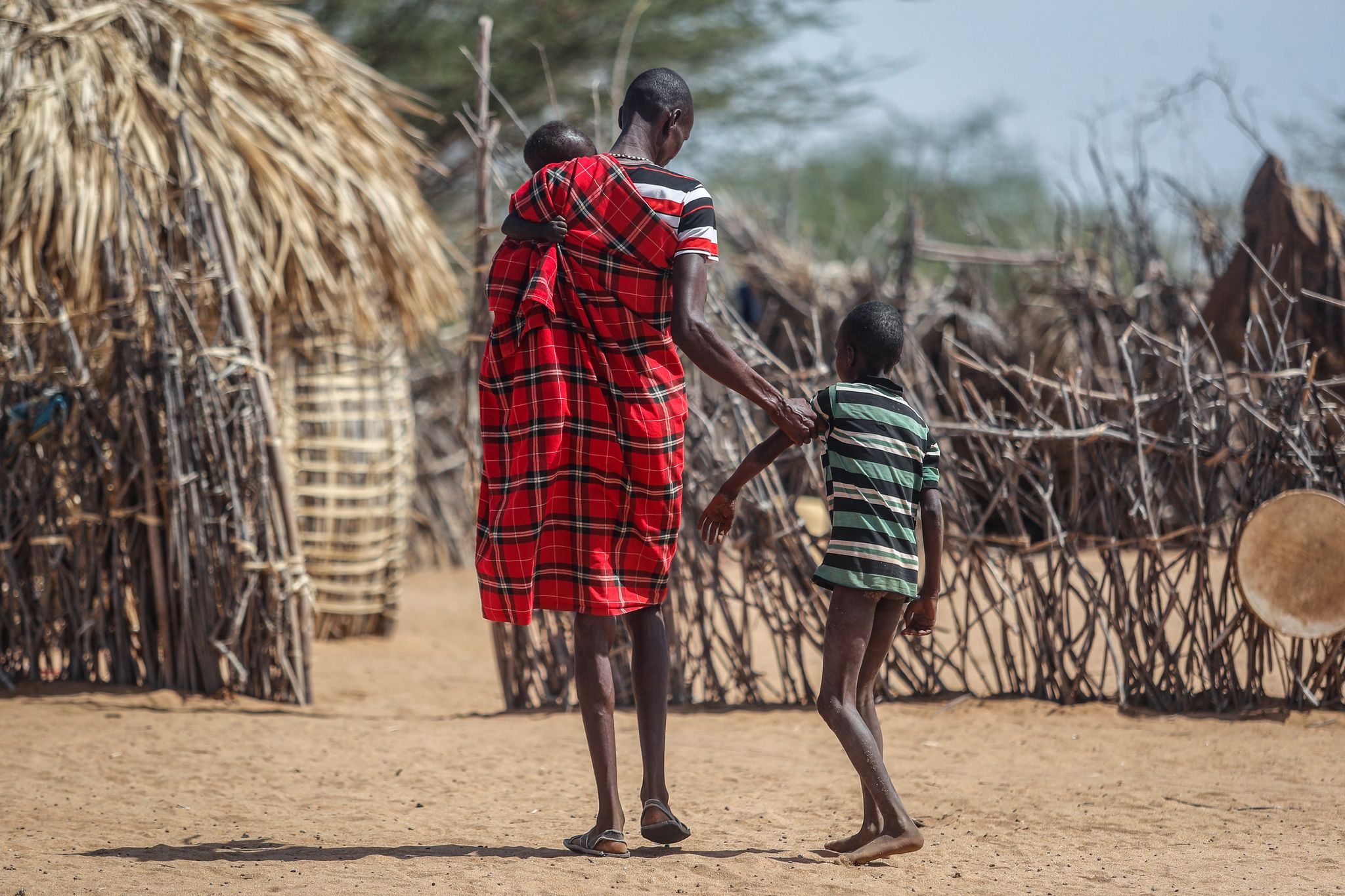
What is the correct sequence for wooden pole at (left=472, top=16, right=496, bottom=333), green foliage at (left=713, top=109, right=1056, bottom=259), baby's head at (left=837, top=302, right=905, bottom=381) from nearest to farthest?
1. baby's head at (left=837, top=302, right=905, bottom=381)
2. wooden pole at (left=472, top=16, right=496, bottom=333)
3. green foliage at (left=713, top=109, right=1056, bottom=259)

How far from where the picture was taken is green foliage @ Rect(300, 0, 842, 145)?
10578 millimetres

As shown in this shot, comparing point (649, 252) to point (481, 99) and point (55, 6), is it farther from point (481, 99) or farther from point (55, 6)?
point (55, 6)

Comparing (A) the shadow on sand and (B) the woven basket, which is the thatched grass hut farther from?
(A) the shadow on sand

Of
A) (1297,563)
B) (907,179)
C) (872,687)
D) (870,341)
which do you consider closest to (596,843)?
(872,687)

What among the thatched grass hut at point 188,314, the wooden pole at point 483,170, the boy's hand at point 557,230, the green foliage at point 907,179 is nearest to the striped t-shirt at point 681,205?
the boy's hand at point 557,230

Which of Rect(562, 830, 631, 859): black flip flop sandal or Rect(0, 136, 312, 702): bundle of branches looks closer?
Rect(562, 830, 631, 859): black flip flop sandal

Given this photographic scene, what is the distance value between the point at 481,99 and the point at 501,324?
1833 mm

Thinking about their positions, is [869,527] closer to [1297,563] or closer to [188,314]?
[1297,563]

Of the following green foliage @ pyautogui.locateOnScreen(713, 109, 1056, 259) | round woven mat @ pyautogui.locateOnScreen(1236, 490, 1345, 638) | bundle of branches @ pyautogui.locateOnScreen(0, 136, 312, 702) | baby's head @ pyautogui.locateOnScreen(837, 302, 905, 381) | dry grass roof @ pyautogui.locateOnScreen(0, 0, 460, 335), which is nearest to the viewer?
baby's head @ pyautogui.locateOnScreen(837, 302, 905, 381)

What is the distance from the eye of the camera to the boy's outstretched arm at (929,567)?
249 centimetres

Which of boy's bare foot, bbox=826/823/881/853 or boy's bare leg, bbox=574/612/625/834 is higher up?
boy's bare leg, bbox=574/612/625/834

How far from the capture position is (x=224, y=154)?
5.51 meters

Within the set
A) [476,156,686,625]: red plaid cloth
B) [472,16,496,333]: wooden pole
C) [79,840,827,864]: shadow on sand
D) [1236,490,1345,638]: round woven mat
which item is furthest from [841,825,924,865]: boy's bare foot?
[472,16,496,333]: wooden pole

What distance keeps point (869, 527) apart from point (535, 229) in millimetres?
938
